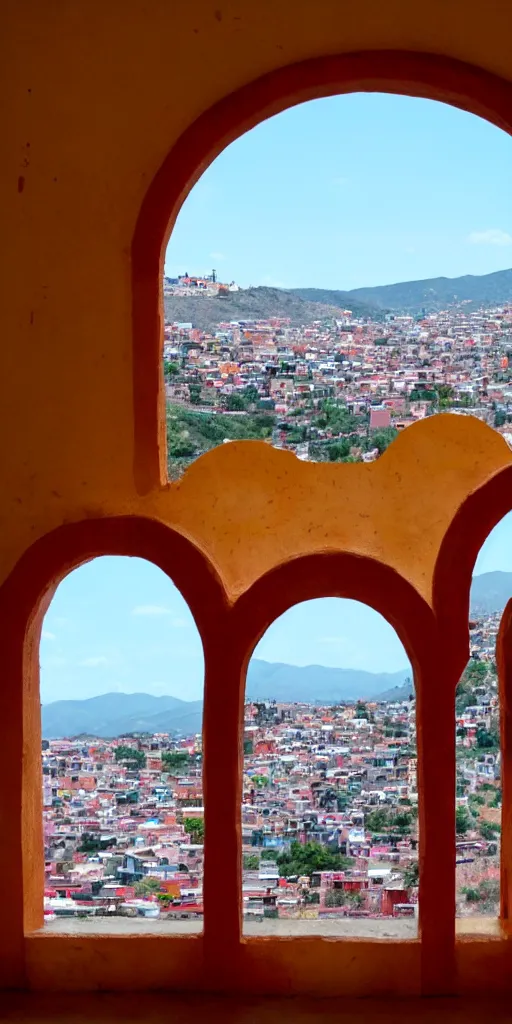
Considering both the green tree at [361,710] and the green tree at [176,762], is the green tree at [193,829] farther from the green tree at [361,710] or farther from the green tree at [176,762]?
the green tree at [361,710]

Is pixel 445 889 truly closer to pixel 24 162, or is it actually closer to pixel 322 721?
pixel 322 721

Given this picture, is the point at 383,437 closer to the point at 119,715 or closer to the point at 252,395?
the point at 252,395

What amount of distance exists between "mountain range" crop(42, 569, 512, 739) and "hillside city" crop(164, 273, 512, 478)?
1.95ft

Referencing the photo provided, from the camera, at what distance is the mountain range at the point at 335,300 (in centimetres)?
369

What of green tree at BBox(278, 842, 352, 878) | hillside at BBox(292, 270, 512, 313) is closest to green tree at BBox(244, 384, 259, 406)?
hillside at BBox(292, 270, 512, 313)

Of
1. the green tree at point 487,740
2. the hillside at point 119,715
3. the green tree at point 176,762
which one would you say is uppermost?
the hillside at point 119,715

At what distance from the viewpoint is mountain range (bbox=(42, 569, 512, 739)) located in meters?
3.54

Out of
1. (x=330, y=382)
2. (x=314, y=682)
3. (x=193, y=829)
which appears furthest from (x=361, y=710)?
(x=330, y=382)

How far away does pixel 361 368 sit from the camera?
363 centimetres

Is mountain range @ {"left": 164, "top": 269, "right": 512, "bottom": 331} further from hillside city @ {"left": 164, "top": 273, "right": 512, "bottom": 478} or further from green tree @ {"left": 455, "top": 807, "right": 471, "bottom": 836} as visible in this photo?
green tree @ {"left": 455, "top": 807, "right": 471, "bottom": 836}

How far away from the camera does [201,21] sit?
11.4 feet

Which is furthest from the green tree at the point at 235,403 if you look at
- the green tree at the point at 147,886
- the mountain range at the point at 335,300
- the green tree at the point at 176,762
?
the green tree at the point at 147,886

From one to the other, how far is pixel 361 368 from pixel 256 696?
115 cm

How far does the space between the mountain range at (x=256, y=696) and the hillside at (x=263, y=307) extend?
1061 mm
